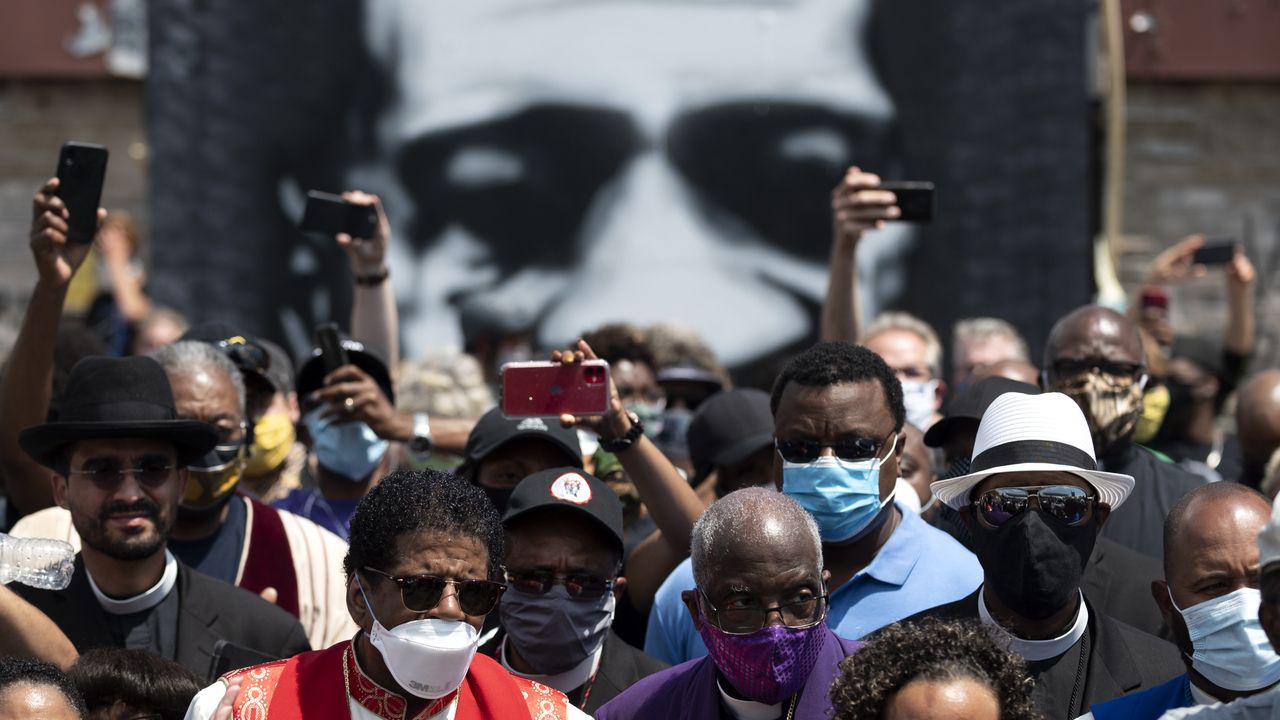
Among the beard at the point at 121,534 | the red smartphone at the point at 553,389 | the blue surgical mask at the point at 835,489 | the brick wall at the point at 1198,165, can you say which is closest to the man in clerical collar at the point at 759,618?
the blue surgical mask at the point at 835,489

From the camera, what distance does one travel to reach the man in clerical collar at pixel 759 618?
3613mm

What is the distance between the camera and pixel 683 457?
20.8 feet

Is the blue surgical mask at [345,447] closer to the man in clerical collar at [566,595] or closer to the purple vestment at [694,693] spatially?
the man in clerical collar at [566,595]

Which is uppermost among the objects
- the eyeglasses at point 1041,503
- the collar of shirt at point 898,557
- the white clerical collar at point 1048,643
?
the eyeglasses at point 1041,503

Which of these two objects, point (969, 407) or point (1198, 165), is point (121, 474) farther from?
point (1198, 165)

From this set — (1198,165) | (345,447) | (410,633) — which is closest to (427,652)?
(410,633)

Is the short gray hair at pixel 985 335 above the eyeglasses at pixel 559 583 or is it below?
below

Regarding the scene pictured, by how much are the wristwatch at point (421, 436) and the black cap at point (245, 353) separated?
0.53 m

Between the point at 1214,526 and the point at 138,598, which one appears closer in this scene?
the point at 1214,526

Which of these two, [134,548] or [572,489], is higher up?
[572,489]

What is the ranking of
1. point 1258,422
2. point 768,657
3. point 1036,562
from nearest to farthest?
point 768,657, point 1036,562, point 1258,422

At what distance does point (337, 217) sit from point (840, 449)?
251 centimetres

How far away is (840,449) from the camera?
4.38 metres

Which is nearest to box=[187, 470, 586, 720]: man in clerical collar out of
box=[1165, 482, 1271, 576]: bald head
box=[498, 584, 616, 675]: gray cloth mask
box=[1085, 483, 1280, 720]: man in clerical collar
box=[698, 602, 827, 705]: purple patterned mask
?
box=[698, 602, 827, 705]: purple patterned mask
